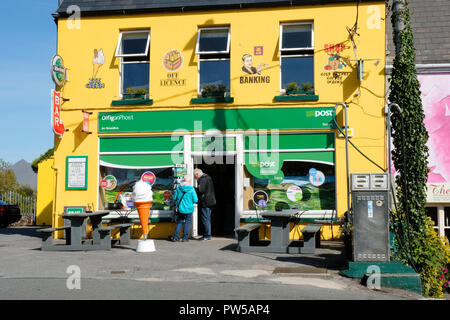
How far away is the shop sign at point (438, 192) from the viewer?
14352 millimetres

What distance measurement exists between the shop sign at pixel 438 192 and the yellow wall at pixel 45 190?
1590 cm

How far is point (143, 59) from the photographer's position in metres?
15.0

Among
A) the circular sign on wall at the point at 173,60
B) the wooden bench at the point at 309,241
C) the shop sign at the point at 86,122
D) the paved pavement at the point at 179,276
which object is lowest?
the paved pavement at the point at 179,276

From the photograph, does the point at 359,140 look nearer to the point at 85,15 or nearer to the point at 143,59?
the point at 143,59

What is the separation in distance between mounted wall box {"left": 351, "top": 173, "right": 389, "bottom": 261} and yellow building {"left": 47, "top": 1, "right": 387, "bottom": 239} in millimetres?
4987

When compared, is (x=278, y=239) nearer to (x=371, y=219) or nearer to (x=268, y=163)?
(x=268, y=163)

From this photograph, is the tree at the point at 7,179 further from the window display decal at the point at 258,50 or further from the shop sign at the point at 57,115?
the window display decal at the point at 258,50

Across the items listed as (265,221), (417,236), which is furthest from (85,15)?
(417,236)

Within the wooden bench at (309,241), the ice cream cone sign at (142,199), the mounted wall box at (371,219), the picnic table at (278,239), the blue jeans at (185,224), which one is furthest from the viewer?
the blue jeans at (185,224)

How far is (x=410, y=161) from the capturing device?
9555mm

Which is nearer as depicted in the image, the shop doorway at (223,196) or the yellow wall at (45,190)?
the shop doorway at (223,196)

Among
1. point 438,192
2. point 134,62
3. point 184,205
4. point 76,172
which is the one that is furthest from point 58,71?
point 438,192

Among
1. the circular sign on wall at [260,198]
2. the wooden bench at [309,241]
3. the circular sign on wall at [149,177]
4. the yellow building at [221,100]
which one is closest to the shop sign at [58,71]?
the yellow building at [221,100]

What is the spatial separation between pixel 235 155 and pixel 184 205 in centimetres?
226
